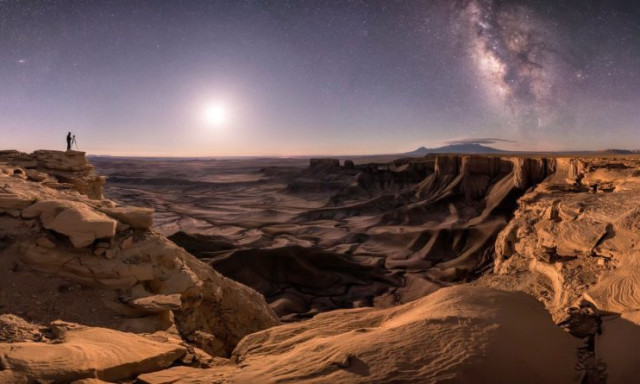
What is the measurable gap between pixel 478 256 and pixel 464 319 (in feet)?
63.6

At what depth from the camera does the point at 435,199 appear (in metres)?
36.1

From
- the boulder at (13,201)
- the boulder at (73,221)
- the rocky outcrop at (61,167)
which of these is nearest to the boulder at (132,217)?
the boulder at (73,221)

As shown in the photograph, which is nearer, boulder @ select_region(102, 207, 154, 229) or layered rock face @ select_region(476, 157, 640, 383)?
layered rock face @ select_region(476, 157, 640, 383)

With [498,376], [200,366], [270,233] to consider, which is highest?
[498,376]

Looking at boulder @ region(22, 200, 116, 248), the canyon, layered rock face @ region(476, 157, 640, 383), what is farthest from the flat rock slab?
layered rock face @ region(476, 157, 640, 383)

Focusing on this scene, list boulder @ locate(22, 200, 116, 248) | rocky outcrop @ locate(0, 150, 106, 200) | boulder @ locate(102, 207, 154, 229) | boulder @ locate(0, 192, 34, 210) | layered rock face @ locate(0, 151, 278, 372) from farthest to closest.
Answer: rocky outcrop @ locate(0, 150, 106, 200)
boulder @ locate(102, 207, 154, 229)
boulder @ locate(0, 192, 34, 210)
boulder @ locate(22, 200, 116, 248)
layered rock face @ locate(0, 151, 278, 372)

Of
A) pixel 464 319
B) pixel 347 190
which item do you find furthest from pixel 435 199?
pixel 464 319

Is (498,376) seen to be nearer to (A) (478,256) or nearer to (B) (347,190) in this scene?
(A) (478,256)

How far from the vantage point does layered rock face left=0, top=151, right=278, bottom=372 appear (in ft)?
15.7

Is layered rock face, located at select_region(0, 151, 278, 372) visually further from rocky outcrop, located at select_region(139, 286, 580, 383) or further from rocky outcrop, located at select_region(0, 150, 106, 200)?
rocky outcrop, located at select_region(0, 150, 106, 200)

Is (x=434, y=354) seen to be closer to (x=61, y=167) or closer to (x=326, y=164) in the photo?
(x=61, y=167)

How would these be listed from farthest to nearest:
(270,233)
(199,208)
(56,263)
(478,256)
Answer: (199,208)
(270,233)
(478,256)
(56,263)

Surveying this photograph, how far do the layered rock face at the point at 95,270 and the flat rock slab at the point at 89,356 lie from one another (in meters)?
0.99

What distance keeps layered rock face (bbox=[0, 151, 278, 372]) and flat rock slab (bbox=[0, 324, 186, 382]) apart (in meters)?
0.99
